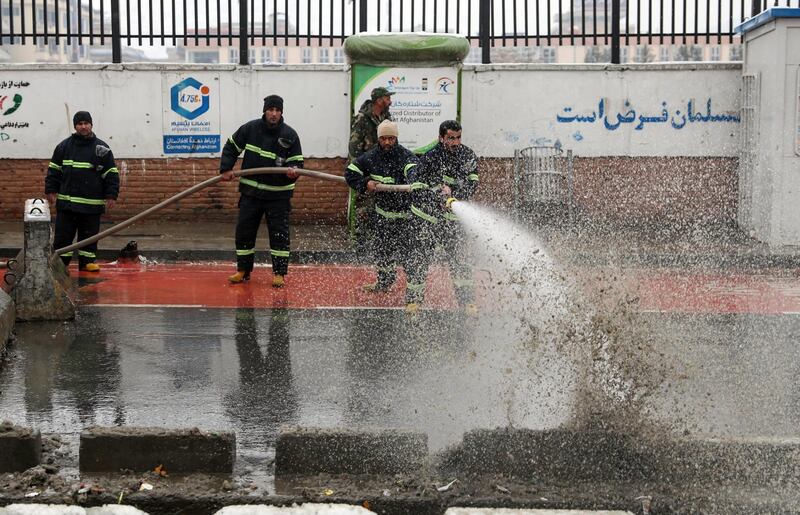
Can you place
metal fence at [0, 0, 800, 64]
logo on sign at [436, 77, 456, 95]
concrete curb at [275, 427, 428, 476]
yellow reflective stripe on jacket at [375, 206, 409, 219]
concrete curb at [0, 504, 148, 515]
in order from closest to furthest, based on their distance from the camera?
concrete curb at [0, 504, 148, 515] < concrete curb at [275, 427, 428, 476] < yellow reflective stripe on jacket at [375, 206, 409, 219] < logo on sign at [436, 77, 456, 95] < metal fence at [0, 0, 800, 64]

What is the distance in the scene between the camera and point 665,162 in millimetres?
16328

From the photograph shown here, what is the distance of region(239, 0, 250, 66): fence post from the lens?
1669 centimetres

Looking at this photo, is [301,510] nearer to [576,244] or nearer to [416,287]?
[416,287]

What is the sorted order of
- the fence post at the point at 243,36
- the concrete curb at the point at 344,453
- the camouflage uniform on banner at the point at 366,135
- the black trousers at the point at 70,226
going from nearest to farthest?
the concrete curb at the point at 344,453, the camouflage uniform on banner at the point at 366,135, the black trousers at the point at 70,226, the fence post at the point at 243,36

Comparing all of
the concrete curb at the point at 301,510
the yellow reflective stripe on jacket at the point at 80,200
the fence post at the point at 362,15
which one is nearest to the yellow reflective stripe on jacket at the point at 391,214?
the yellow reflective stripe on jacket at the point at 80,200

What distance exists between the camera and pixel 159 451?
Answer: 542 centimetres

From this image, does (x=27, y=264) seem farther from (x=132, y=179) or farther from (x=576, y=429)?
(x=132, y=179)

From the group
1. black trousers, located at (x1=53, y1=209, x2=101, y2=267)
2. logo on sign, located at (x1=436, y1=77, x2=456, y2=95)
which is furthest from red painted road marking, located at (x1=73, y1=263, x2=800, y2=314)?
logo on sign, located at (x1=436, y1=77, x2=456, y2=95)

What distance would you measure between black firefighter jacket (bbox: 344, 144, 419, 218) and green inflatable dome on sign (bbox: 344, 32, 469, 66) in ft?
15.6

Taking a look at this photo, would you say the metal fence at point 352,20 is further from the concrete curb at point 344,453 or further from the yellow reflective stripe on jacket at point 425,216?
the concrete curb at point 344,453

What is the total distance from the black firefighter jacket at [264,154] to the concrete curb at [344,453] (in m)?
6.09

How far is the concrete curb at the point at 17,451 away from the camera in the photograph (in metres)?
5.37

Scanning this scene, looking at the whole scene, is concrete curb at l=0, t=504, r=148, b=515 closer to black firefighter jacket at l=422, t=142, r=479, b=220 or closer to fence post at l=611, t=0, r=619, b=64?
black firefighter jacket at l=422, t=142, r=479, b=220

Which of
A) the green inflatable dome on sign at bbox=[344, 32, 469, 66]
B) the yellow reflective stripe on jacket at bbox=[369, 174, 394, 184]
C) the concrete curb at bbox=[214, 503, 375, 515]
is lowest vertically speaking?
the concrete curb at bbox=[214, 503, 375, 515]
